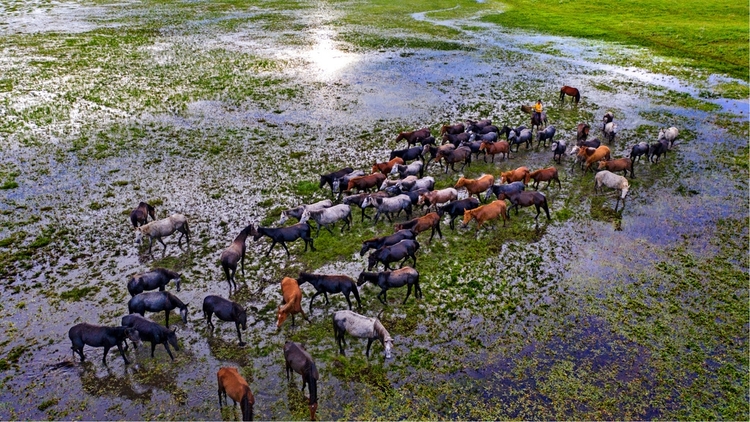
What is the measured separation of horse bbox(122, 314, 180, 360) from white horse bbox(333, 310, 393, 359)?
11.2ft

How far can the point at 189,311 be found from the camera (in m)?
11.9

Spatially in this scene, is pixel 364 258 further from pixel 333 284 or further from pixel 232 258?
pixel 232 258

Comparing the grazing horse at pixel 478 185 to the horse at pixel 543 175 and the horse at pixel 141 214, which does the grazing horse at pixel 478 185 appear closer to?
the horse at pixel 543 175

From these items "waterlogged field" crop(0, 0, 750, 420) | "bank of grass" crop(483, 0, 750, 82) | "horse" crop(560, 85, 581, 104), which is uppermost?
"bank of grass" crop(483, 0, 750, 82)

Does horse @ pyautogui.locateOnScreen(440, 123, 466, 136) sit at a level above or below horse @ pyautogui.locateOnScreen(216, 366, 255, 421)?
above

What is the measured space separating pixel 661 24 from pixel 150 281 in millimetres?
50145

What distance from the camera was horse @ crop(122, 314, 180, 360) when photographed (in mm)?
10336

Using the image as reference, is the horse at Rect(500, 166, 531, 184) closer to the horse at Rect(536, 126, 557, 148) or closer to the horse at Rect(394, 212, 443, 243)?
the horse at Rect(394, 212, 443, 243)

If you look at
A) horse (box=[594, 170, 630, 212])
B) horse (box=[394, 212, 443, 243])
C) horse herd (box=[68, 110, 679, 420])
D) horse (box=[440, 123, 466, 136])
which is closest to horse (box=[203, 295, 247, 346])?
horse herd (box=[68, 110, 679, 420])

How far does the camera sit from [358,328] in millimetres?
10523

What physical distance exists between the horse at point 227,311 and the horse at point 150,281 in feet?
5.76

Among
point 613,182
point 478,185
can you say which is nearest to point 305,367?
point 478,185

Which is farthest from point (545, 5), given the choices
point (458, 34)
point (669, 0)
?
point (458, 34)

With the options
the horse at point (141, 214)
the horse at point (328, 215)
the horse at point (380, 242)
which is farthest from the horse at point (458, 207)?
the horse at point (141, 214)
